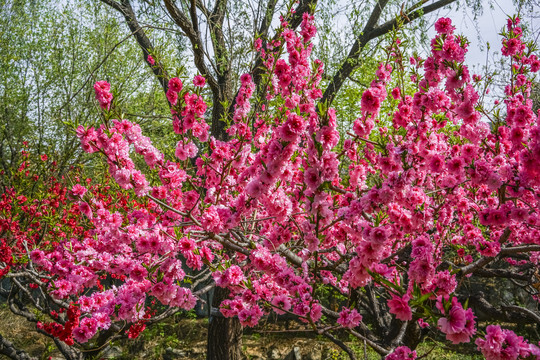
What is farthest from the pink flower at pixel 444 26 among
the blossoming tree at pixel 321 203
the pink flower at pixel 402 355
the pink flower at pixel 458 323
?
the pink flower at pixel 402 355

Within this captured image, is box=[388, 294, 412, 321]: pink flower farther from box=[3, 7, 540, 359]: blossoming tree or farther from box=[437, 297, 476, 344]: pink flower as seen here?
box=[437, 297, 476, 344]: pink flower

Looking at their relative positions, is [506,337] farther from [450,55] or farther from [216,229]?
[450,55]

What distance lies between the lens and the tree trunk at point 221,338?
214 inches

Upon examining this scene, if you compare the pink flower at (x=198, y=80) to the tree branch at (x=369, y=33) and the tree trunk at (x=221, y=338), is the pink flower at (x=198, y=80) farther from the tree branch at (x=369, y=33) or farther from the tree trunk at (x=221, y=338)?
the tree trunk at (x=221, y=338)

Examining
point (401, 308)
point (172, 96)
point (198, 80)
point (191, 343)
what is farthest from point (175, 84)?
point (191, 343)

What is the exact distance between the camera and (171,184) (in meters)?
2.95

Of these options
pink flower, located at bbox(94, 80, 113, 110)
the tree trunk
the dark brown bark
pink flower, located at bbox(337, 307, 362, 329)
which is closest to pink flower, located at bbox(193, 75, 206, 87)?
pink flower, located at bbox(94, 80, 113, 110)

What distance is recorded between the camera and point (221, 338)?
17.9 feet

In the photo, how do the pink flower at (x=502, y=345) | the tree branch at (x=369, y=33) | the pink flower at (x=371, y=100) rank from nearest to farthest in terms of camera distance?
the pink flower at (x=502, y=345), the pink flower at (x=371, y=100), the tree branch at (x=369, y=33)

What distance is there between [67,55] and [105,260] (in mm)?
8162

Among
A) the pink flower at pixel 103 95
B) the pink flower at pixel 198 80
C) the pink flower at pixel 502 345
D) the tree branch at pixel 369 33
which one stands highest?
the tree branch at pixel 369 33

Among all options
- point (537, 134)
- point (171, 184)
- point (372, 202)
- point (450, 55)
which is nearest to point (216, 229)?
point (171, 184)

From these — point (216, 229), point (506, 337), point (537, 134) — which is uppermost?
point (537, 134)

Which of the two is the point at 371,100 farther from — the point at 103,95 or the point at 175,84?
the point at 103,95
